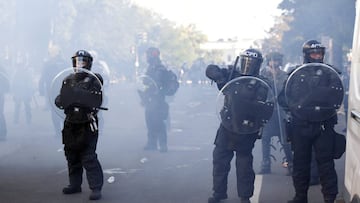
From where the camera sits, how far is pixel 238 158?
7.29m

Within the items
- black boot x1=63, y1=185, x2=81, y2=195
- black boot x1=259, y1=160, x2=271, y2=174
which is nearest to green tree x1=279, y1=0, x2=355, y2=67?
black boot x1=259, y1=160, x2=271, y2=174

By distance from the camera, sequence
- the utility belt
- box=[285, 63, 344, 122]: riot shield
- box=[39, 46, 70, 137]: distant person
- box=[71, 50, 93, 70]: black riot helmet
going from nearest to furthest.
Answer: box=[285, 63, 344, 122]: riot shield < the utility belt < box=[71, 50, 93, 70]: black riot helmet < box=[39, 46, 70, 137]: distant person

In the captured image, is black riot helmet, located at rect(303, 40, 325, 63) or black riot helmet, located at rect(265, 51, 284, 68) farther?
black riot helmet, located at rect(265, 51, 284, 68)

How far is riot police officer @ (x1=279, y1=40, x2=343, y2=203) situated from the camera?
22.3 feet

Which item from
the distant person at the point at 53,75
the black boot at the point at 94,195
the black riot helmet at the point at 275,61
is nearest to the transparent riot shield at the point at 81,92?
the black boot at the point at 94,195

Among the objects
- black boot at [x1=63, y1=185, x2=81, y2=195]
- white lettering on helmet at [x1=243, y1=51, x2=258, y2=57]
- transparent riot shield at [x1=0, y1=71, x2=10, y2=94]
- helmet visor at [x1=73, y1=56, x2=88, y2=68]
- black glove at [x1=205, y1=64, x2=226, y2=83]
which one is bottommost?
black boot at [x1=63, y1=185, x2=81, y2=195]

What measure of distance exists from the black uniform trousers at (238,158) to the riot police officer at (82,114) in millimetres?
1293

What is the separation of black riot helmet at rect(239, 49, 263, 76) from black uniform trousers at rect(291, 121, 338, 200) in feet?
2.20

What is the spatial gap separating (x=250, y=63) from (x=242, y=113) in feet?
1.62

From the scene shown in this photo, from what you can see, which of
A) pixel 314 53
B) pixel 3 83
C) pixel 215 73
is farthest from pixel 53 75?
pixel 314 53

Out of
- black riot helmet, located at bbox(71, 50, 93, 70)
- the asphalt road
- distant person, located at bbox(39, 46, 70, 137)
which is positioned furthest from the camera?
distant person, located at bbox(39, 46, 70, 137)

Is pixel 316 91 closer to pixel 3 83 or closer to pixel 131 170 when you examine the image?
pixel 131 170

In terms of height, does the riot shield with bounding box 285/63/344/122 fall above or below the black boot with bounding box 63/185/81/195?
above

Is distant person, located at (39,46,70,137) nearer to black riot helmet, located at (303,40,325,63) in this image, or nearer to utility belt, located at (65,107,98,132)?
utility belt, located at (65,107,98,132)
